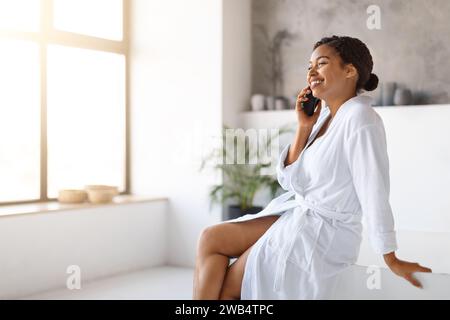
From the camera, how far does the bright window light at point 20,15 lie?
450 cm

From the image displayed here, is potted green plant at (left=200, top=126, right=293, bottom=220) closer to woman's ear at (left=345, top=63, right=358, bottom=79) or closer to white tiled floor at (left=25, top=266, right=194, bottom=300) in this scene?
white tiled floor at (left=25, top=266, right=194, bottom=300)

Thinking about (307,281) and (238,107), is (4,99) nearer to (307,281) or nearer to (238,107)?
(238,107)

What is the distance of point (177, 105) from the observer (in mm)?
5113

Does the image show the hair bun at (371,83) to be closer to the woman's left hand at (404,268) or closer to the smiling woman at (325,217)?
the smiling woman at (325,217)

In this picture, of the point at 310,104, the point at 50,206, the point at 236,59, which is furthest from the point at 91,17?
the point at 310,104

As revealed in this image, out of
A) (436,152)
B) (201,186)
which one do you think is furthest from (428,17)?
(201,186)

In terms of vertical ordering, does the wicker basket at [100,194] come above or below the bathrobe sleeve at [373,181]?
below

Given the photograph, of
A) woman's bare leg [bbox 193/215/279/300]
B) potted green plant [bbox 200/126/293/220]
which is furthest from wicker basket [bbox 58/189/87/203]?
woman's bare leg [bbox 193/215/279/300]

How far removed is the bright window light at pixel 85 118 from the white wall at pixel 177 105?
0.49ft

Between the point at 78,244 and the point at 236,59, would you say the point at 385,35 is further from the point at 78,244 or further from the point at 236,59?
the point at 78,244

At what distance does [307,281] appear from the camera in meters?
1.93

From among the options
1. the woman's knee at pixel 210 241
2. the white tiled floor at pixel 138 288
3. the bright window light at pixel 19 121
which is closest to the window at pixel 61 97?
the bright window light at pixel 19 121
